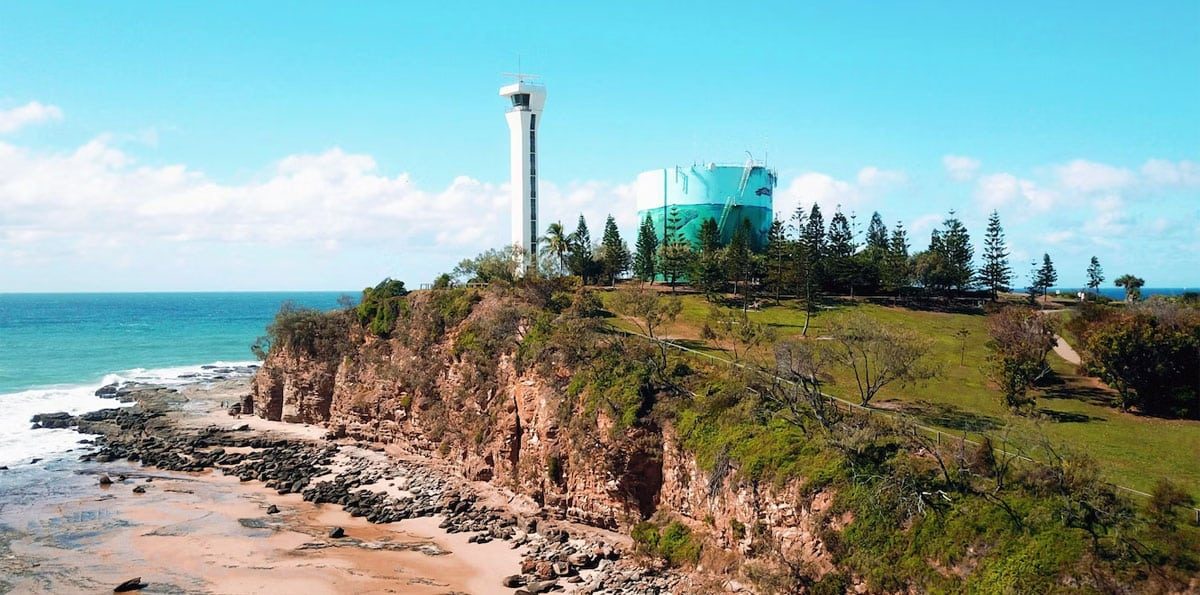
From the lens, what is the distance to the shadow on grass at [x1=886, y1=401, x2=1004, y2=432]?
2952 centimetres

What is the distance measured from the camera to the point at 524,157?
61.4 meters

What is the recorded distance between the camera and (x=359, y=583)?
28219 mm

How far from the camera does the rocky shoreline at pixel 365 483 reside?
2847 centimetres

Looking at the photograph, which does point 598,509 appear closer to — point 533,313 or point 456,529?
point 456,529

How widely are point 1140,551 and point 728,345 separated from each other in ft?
76.5

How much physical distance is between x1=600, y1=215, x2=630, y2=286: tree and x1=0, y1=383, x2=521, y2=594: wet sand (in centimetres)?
3483

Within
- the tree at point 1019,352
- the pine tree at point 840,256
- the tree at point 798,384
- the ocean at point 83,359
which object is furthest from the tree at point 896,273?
the ocean at point 83,359

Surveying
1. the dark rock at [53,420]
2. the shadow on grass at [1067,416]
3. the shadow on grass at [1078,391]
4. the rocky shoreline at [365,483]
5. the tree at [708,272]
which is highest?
the tree at [708,272]

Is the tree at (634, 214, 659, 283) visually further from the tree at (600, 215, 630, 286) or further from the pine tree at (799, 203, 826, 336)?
the pine tree at (799, 203, 826, 336)

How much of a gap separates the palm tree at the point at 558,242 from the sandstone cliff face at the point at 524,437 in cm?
1839

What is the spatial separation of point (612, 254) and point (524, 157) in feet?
38.7

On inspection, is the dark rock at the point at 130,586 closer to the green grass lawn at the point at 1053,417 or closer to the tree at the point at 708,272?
the green grass lawn at the point at 1053,417

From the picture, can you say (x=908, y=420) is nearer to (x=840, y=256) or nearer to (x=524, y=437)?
(x=524, y=437)

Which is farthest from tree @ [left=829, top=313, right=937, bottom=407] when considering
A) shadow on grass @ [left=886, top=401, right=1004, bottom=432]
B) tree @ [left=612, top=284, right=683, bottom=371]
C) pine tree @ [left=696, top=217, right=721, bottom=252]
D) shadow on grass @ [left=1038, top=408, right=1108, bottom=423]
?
pine tree @ [left=696, top=217, right=721, bottom=252]
